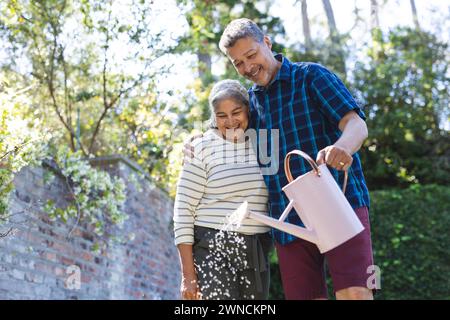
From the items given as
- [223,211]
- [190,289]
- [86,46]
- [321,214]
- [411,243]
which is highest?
[86,46]

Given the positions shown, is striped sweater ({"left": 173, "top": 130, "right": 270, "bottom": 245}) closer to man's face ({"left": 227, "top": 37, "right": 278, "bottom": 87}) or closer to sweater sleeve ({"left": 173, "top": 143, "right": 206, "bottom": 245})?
sweater sleeve ({"left": 173, "top": 143, "right": 206, "bottom": 245})

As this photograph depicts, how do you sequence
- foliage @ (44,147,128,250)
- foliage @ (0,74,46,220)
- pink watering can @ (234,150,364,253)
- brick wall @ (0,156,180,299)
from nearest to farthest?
pink watering can @ (234,150,364,253)
foliage @ (0,74,46,220)
brick wall @ (0,156,180,299)
foliage @ (44,147,128,250)

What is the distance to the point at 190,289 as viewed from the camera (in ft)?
6.91

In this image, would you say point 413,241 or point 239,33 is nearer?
point 239,33

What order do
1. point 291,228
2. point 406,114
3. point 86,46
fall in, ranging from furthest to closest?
point 406,114 < point 86,46 < point 291,228

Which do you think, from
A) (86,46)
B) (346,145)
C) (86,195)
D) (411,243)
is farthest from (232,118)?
(411,243)

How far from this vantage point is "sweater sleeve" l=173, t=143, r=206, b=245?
7.06 ft

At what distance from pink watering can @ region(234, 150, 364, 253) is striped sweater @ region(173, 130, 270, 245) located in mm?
383

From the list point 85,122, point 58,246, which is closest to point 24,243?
point 58,246

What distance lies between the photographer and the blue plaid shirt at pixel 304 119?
77.1 inches

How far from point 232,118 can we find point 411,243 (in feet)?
15.8

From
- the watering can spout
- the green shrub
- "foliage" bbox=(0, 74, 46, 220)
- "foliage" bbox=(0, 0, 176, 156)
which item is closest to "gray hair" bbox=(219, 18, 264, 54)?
the watering can spout

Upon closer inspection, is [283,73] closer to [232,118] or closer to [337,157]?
[232,118]

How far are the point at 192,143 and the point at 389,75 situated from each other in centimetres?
683
